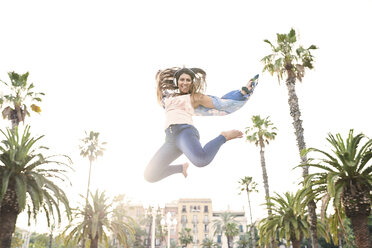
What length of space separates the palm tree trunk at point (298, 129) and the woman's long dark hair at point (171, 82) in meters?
14.0

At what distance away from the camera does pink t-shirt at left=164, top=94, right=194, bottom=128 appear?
354 centimetres

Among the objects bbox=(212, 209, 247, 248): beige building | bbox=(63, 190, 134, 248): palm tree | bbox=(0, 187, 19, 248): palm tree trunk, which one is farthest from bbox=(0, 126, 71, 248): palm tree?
bbox=(212, 209, 247, 248): beige building

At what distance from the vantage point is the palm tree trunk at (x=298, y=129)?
656 inches

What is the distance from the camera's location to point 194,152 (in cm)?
324

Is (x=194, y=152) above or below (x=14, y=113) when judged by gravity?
below

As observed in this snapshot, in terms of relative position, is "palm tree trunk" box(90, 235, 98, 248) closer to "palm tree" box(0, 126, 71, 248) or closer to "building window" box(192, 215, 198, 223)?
"palm tree" box(0, 126, 71, 248)

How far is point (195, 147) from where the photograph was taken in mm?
3260

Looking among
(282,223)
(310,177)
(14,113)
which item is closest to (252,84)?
(310,177)

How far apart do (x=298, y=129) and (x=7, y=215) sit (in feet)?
46.8

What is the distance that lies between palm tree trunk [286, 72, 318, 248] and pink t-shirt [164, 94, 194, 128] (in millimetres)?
14127

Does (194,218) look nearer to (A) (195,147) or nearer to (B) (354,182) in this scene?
(B) (354,182)

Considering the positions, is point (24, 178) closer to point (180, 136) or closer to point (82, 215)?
point (82, 215)

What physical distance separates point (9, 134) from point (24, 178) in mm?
2237

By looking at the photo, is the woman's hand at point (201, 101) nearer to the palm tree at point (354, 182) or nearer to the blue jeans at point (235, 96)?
the blue jeans at point (235, 96)
